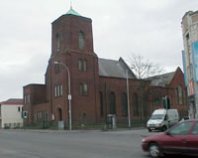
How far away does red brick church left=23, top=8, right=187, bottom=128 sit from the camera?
59.9 meters

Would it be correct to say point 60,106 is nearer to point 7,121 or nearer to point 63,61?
point 63,61

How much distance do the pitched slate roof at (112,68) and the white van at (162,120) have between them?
2822 centimetres

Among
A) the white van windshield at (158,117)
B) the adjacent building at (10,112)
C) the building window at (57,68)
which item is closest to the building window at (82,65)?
the building window at (57,68)

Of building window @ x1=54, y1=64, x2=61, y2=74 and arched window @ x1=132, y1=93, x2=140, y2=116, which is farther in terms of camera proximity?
arched window @ x1=132, y1=93, x2=140, y2=116

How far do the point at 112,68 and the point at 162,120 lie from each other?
36.6 meters

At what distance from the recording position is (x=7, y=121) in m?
95.3

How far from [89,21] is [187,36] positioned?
1320 inches

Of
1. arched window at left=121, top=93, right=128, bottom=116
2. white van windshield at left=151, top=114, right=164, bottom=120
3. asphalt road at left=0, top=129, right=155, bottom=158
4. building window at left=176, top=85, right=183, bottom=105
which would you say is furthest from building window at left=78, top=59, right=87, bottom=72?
asphalt road at left=0, top=129, right=155, bottom=158

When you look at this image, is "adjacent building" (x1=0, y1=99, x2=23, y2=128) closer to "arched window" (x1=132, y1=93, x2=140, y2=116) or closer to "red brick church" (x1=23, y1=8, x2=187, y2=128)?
"red brick church" (x1=23, y1=8, x2=187, y2=128)

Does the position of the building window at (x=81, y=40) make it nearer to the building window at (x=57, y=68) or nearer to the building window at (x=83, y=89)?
the building window at (x=57, y=68)

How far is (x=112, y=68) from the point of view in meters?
75.9

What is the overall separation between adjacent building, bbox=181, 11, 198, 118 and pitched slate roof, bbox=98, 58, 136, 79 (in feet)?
119

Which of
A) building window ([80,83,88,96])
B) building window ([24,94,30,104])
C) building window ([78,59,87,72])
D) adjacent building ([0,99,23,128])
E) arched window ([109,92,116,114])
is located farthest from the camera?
adjacent building ([0,99,23,128])

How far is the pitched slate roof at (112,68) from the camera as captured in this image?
7193cm
